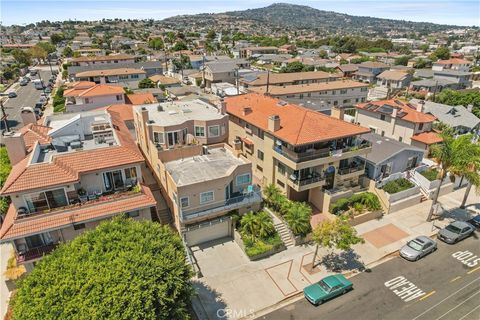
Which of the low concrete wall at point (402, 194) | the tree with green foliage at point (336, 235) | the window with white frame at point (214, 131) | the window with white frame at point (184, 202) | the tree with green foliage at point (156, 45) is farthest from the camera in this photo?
the tree with green foliage at point (156, 45)

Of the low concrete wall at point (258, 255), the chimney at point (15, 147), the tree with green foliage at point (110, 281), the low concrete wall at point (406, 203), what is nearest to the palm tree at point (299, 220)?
the low concrete wall at point (258, 255)

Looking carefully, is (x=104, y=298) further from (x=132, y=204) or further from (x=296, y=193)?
(x=296, y=193)

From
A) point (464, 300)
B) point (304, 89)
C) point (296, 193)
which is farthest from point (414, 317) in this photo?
point (304, 89)

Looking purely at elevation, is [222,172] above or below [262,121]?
below

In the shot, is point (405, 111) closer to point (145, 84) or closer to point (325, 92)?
point (325, 92)

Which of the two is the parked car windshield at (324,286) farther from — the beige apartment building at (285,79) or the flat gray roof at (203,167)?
the beige apartment building at (285,79)

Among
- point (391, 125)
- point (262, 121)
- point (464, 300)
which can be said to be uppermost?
point (262, 121)
